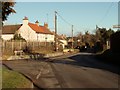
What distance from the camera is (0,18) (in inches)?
871

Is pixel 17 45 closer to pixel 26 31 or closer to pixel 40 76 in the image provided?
pixel 26 31

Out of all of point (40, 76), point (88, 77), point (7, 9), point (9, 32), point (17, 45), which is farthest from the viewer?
point (9, 32)

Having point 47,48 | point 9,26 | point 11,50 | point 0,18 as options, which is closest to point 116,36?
point 0,18

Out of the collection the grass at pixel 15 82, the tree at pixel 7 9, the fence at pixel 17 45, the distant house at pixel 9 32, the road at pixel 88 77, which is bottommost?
the road at pixel 88 77

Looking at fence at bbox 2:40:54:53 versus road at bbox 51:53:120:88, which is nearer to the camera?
road at bbox 51:53:120:88

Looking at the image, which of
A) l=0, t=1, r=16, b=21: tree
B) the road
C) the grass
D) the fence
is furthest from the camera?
the fence

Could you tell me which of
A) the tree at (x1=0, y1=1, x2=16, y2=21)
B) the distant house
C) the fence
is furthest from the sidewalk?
the distant house

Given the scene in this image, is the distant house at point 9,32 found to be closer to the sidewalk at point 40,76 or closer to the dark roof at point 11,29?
the dark roof at point 11,29

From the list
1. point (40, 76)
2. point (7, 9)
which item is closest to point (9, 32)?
point (7, 9)

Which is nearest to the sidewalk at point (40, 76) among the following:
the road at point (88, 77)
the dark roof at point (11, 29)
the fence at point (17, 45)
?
the road at point (88, 77)

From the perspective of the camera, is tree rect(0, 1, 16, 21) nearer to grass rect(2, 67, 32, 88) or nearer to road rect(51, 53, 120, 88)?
road rect(51, 53, 120, 88)

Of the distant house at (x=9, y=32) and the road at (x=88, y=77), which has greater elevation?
the distant house at (x=9, y=32)

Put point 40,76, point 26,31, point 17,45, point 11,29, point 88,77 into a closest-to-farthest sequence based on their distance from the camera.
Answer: point 88,77 < point 40,76 < point 17,45 < point 26,31 < point 11,29

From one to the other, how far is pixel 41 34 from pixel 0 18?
257 ft
